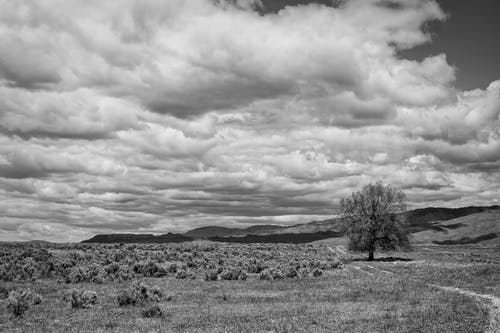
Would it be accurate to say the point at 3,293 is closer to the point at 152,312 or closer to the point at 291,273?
the point at 152,312

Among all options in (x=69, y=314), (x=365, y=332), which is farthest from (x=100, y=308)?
(x=365, y=332)

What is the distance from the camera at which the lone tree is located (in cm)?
7275

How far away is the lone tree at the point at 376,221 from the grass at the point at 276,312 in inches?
1531

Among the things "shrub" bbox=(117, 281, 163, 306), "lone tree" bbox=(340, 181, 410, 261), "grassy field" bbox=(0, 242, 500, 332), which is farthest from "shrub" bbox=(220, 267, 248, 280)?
"lone tree" bbox=(340, 181, 410, 261)

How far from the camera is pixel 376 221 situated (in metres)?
73.3

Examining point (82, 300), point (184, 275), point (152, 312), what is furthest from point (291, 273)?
point (152, 312)

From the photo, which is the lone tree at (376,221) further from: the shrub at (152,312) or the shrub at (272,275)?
the shrub at (152,312)

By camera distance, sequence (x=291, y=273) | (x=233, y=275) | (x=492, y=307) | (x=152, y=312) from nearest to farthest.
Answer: (x=152, y=312) < (x=492, y=307) < (x=233, y=275) < (x=291, y=273)

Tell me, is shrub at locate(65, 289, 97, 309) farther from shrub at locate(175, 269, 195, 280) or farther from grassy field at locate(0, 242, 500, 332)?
shrub at locate(175, 269, 195, 280)

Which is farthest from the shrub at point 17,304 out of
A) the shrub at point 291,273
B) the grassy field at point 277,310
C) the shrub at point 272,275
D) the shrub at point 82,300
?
the shrub at point 291,273

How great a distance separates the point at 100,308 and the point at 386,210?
186 feet

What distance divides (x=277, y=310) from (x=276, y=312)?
2.04 feet

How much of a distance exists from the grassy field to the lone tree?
116ft

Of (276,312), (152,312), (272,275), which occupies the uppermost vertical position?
(152,312)
